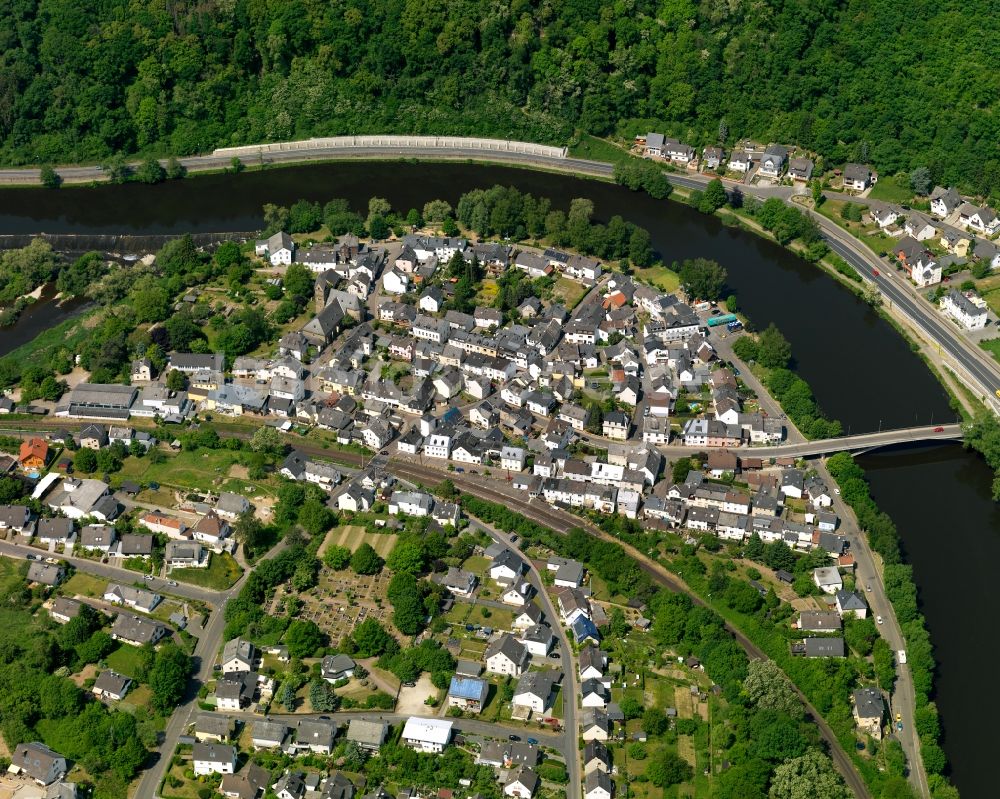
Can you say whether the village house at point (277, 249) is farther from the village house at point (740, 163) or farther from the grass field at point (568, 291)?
the village house at point (740, 163)

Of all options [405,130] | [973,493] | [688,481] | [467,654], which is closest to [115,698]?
[467,654]

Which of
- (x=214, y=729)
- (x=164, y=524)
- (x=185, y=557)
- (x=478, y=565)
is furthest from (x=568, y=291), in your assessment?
(x=214, y=729)

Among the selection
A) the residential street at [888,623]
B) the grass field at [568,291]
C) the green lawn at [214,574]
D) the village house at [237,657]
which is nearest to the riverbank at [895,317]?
the residential street at [888,623]

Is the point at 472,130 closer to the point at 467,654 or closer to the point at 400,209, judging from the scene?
the point at 400,209

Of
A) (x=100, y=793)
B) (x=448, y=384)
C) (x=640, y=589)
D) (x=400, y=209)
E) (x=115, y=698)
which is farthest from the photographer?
(x=400, y=209)

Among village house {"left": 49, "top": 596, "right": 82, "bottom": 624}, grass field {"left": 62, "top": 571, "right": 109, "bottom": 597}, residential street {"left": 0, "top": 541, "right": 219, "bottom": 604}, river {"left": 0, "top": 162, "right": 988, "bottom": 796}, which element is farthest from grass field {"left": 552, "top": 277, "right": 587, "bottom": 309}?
village house {"left": 49, "top": 596, "right": 82, "bottom": 624}

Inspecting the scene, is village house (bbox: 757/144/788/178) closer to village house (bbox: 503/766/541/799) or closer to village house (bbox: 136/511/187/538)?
village house (bbox: 136/511/187/538)
